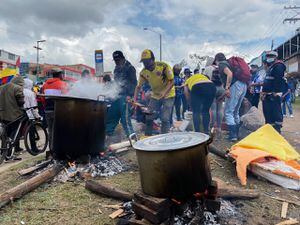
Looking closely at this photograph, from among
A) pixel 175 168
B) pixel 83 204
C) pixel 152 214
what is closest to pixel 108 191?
pixel 83 204

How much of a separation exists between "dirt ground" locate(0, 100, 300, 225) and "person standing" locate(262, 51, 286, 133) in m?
2.51

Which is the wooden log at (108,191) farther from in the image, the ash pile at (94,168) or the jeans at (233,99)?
the jeans at (233,99)

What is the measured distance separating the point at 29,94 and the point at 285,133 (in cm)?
736

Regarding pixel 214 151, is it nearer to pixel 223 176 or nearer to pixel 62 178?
pixel 223 176

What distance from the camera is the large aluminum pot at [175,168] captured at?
2678mm

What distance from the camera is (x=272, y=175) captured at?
13.1ft

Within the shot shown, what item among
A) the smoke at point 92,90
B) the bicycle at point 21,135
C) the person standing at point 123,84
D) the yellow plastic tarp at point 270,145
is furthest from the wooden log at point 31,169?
the yellow plastic tarp at point 270,145

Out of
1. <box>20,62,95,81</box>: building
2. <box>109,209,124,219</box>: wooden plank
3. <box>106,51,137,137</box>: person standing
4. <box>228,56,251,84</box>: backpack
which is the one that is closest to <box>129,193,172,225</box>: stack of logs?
<box>109,209,124,219</box>: wooden plank

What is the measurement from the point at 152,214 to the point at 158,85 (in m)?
4.10

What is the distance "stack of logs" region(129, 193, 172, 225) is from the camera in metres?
2.64

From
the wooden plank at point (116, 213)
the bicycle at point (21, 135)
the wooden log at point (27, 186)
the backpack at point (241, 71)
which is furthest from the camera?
the backpack at point (241, 71)

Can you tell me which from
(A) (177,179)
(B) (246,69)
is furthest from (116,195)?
(B) (246,69)

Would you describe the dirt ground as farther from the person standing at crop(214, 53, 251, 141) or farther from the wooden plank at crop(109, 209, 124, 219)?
the person standing at crop(214, 53, 251, 141)

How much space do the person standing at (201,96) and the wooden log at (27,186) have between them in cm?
347
